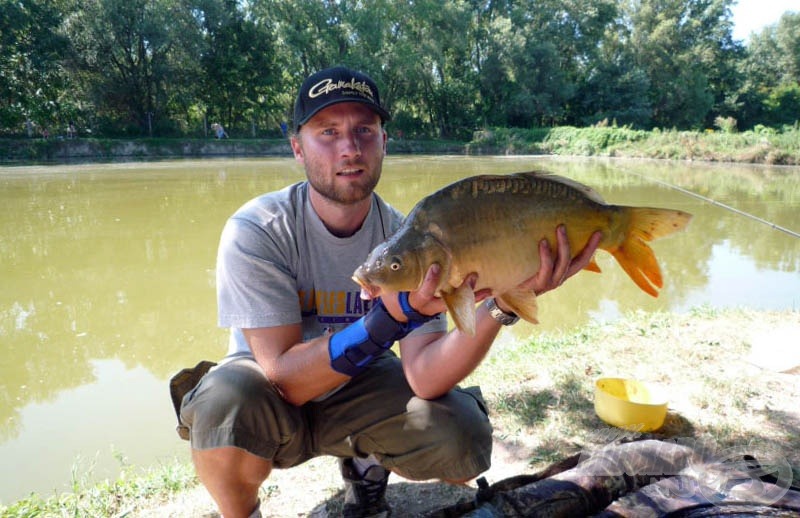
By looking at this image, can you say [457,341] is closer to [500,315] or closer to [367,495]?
[500,315]

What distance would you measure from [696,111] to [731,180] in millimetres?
24789

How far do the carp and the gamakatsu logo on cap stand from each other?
591mm

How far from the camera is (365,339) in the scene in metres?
1.50

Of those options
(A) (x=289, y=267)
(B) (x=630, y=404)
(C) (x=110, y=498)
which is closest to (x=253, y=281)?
(A) (x=289, y=267)

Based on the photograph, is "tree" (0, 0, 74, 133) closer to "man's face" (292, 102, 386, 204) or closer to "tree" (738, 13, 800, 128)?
"man's face" (292, 102, 386, 204)

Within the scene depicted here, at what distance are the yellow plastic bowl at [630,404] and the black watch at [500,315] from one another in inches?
37.3

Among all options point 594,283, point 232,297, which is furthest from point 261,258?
point 594,283

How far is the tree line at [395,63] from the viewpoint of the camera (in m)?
24.6

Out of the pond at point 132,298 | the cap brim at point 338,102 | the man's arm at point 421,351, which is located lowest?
the pond at point 132,298

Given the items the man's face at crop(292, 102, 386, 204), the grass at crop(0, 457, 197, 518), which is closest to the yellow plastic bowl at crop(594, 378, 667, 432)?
the man's face at crop(292, 102, 386, 204)

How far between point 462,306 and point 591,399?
1496 mm

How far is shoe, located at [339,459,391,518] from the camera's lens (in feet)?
6.02

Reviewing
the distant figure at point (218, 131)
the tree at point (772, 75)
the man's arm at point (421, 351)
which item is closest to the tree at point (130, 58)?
the distant figure at point (218, 131)

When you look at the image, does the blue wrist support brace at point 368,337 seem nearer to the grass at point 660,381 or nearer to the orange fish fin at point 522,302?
the orange fish fin at point 522,302
